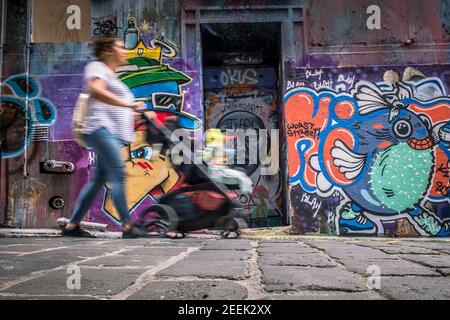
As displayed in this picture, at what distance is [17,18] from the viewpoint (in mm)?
1544

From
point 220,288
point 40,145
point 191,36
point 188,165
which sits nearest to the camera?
point 188,165

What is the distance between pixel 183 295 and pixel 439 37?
7.18m

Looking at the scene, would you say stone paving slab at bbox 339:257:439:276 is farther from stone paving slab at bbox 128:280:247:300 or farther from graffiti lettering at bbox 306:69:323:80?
graffiti lettering at bbox 306:69:323:80

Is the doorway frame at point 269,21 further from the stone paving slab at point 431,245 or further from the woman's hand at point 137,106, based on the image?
the woman's hand at point 137,106

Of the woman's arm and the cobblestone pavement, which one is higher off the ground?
the woman's arm

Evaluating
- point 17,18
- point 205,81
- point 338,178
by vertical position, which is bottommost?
point 338,178

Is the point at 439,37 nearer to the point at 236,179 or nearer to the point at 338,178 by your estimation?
the point at 338,178

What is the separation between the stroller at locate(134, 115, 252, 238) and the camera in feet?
3.07

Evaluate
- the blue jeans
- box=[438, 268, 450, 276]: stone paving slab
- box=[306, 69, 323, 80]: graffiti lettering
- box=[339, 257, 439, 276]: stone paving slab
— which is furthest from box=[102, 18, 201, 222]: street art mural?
box=[306, 69, 323, 80]: graffiti lettering

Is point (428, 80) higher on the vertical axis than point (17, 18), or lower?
higher

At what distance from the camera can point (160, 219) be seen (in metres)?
0.94

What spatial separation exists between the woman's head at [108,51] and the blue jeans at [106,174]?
0.16 m

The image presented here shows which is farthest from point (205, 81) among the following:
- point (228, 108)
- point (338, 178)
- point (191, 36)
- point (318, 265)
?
point (318, 265)

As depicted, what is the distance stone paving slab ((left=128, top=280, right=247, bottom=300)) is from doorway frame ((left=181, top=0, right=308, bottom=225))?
10.6 ft
